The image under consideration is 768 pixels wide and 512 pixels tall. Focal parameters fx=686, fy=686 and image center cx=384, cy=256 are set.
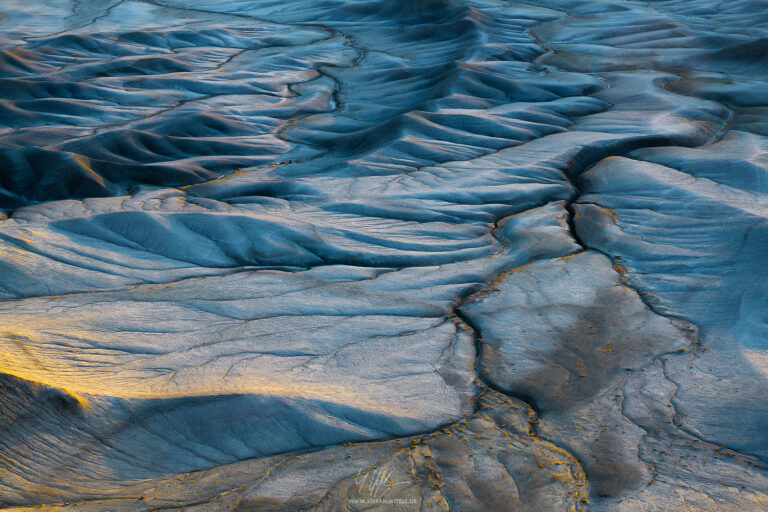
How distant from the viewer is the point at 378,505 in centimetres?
262

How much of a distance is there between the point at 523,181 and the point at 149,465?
4393 millimetres

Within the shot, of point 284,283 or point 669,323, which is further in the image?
point 284,283

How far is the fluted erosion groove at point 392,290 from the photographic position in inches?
112

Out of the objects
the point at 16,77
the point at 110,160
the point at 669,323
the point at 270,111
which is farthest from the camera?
the point at 16,77

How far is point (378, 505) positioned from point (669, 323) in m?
2.26

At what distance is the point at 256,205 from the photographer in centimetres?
608

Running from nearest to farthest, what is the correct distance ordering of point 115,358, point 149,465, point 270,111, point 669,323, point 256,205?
1. point 149,465
2. point 115,358
3. point 669,323
4. point 256,205
5. point 270,111

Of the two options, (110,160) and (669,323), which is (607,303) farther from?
(110,160)

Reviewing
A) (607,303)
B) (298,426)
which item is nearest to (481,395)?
(298,426)

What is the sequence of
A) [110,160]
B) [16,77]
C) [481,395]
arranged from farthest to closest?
[16,77] → [110,160] → [481,395]

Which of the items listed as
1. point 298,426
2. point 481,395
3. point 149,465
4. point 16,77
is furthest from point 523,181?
point 16,77

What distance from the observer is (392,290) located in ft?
14.8

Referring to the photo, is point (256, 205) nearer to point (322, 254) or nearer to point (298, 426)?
point (322, 254)

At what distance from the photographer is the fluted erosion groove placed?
2852 mm
